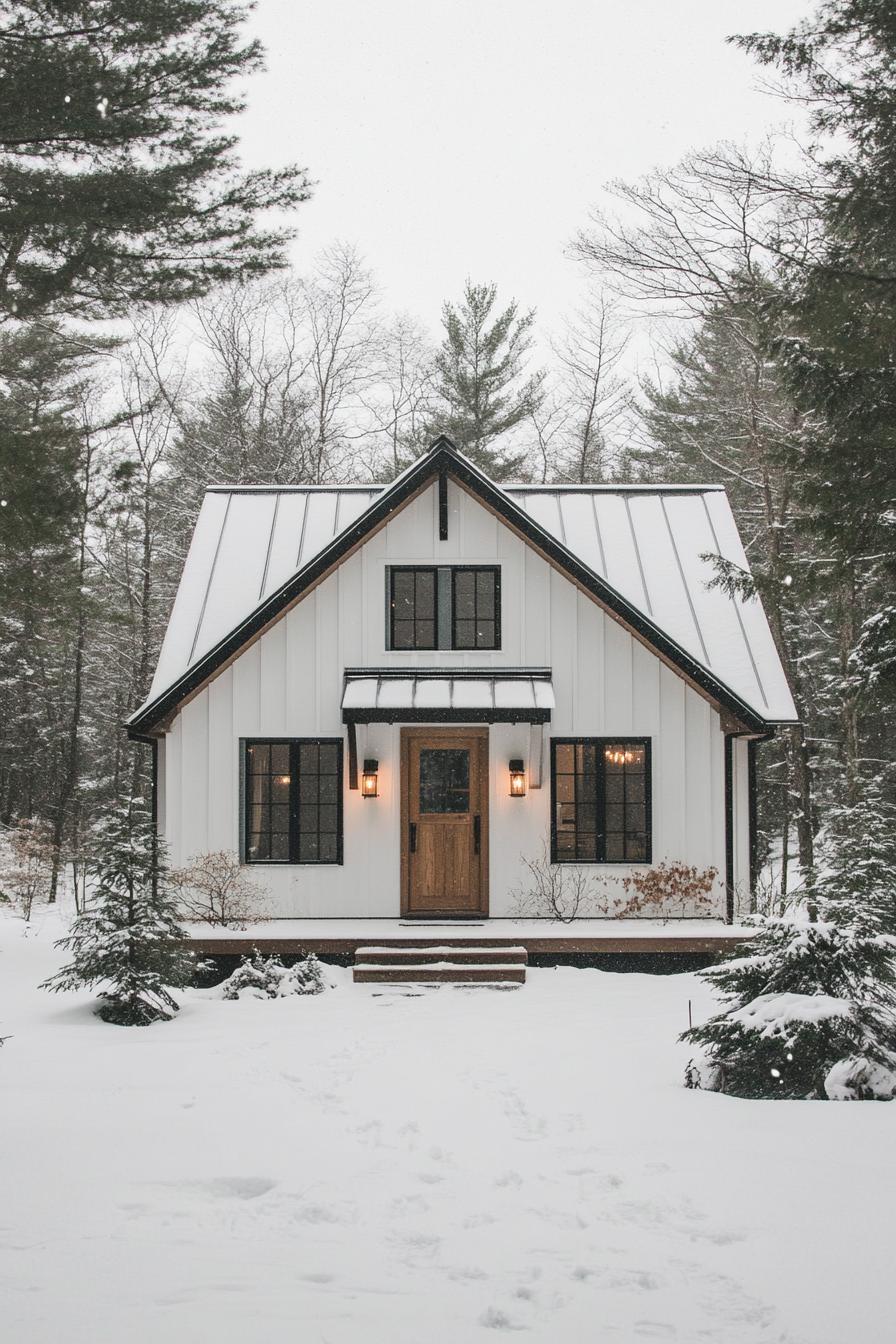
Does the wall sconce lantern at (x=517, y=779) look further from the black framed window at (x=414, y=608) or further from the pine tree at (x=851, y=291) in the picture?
the pine tree at (x=851, y=291)

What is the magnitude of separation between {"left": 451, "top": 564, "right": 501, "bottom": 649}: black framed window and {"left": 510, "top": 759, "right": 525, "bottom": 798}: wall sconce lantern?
Answer: 1.40 meters

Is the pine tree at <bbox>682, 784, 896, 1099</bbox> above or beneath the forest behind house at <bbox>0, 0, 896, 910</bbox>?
beneath

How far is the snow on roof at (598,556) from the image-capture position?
13023 mm

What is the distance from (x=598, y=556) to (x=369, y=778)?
4.34 m

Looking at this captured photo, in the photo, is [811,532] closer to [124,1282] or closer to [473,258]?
[124,1282]

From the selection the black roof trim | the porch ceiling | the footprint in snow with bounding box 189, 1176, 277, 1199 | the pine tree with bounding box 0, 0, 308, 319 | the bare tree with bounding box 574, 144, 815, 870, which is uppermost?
the bare tree with bounding box 574, 144, 815, 870

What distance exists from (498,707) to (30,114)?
6.91m

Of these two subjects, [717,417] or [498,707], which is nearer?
[498,707]

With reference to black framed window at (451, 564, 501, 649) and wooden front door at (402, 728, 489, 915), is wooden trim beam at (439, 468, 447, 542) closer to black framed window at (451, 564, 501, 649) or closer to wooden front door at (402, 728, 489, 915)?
black framed window at (451, 564, 501, 649)

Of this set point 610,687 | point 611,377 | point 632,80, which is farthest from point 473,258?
point 610,687

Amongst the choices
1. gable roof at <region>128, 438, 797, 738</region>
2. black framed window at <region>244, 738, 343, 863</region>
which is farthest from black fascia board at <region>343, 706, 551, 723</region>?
gable roof at <region>128, 438, 797, 738</region>

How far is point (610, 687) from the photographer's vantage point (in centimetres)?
1251

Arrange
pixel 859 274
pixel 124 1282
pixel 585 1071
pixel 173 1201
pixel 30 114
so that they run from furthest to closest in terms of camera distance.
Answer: pixel 859 274 → pixel 585 1071 → pixel 30 114 → pixel 173 1201 → pixel 124 1282

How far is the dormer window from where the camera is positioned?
12781 mm
